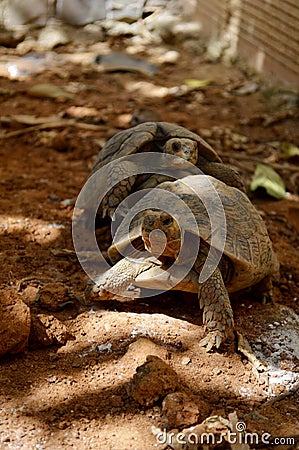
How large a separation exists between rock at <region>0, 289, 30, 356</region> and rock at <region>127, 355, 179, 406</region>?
50cm

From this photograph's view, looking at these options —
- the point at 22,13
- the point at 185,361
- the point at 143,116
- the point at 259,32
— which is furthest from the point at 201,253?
the point at 22,13

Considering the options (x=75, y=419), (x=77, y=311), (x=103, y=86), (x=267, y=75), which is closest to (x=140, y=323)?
(x=77, y=311)

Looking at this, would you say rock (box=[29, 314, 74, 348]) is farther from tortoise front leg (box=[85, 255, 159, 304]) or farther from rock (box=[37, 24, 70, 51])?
rock (box=[37, 24, 70, 51])

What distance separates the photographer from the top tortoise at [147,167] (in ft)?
10.4

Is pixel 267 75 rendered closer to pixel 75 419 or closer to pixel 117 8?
pixel 117 8

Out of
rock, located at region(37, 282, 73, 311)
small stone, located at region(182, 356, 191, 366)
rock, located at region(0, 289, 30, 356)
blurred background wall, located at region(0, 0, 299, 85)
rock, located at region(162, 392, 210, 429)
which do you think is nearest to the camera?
A: rock, located at region(162, 392, 210, 429)

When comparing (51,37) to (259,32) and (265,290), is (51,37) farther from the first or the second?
(265,290)

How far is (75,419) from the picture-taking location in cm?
218

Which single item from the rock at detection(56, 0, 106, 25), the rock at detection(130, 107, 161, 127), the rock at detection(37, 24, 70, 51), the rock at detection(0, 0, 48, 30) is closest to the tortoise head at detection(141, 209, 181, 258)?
the rock at detection(130, 107, 161, 127)

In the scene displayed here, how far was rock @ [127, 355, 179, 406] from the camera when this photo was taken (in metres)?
2.22

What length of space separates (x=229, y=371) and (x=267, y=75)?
230 inches

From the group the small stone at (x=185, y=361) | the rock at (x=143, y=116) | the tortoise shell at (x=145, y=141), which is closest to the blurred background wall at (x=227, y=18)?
the rock at (x=143, y=116)

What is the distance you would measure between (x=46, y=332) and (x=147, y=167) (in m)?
1.15

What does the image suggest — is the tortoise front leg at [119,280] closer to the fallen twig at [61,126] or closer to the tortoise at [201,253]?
the tortoise at [201,253]
